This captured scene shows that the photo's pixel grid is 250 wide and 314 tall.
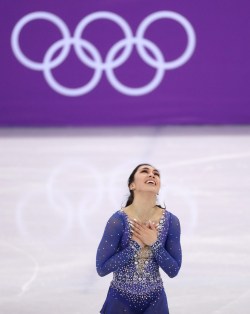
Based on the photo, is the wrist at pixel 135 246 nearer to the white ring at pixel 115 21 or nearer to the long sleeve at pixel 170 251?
the long sleeve at pixel 170 251

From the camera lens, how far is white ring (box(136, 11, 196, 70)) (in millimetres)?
10484

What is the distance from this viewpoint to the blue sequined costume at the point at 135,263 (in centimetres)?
321

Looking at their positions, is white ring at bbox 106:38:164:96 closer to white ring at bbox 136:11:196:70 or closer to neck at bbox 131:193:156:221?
white ring at bbox 136:11:196:70

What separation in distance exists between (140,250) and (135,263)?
54mm

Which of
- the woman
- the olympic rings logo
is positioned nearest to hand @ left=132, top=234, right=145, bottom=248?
the woman

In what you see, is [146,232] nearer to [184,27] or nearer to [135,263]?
[135,263]

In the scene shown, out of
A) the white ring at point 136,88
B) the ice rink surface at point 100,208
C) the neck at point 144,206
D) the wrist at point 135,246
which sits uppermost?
the white ring at point 136,88

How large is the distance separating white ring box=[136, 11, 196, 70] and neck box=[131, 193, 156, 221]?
24.3 ft

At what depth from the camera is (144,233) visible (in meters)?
3.17

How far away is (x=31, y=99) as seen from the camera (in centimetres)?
1067

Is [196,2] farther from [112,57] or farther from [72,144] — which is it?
[72,144]

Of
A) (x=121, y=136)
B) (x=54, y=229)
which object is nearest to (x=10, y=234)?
(x=54, y=229)

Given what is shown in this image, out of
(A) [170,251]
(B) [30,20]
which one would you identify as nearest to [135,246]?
(A) [170,251]

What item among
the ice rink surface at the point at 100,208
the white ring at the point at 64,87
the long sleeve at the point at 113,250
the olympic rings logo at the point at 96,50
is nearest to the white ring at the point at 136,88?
the olympic rings logo at the point at 96,50
